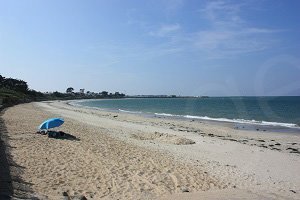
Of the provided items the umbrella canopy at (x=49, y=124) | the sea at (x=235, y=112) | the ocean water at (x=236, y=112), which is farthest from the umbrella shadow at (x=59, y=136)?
the ocean water at (x=236, y=112)

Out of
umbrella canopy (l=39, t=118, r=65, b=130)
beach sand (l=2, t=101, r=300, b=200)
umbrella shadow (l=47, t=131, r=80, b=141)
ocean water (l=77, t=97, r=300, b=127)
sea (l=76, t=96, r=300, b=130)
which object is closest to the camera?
beach sand (l=2, t=101, r=300, b=200)

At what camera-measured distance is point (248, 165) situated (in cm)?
1320

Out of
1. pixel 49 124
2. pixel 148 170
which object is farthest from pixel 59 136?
pixel 148 170

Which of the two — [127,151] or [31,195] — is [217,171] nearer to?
[127,151]

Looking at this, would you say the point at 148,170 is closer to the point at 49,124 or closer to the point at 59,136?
the point at 59,136

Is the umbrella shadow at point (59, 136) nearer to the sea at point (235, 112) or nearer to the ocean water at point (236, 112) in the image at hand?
the sea at point (235, 112)

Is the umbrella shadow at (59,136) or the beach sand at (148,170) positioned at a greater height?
the umbrella shadow at (59,136)

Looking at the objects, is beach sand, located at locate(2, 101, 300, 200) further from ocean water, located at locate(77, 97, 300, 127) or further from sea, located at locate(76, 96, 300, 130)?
ocean water, located at locate(77, 97, 300, 127)

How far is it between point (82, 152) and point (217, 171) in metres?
5.58

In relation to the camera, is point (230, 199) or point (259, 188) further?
point (259, 188)

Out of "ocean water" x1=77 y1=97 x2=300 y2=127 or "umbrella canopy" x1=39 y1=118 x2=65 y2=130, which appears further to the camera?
"ocean water" x1=77 y1=97 x2=300 y2=127

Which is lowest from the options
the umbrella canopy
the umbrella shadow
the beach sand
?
the beach sand

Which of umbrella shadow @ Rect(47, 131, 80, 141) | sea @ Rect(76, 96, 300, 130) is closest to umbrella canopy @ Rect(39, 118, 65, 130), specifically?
umbrella shadow @ Rect(47, 131, 80, 141)

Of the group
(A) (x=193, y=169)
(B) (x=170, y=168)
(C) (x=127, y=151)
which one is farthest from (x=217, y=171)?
(C) (x=127, y=151)
